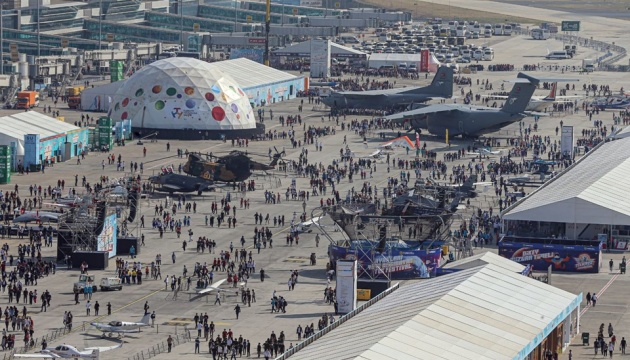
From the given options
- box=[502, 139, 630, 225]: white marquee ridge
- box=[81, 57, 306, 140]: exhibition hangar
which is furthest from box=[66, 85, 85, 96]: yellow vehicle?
box=[502, 139, 630, 225]: white marquee ridge

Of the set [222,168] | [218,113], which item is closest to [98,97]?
[218,113]

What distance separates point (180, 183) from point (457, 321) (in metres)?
49.7

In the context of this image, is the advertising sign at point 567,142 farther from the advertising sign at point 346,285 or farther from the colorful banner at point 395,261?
the advertising sign at point 346,285

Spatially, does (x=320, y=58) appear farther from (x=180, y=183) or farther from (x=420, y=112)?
(x=180, y=183)

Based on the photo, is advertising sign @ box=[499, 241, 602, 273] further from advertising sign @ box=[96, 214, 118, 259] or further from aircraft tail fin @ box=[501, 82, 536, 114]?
aircraft tail fin @ box=[501, 82, 536, 114]

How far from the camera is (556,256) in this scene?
8731cm

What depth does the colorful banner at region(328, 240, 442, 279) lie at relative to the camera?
266ft

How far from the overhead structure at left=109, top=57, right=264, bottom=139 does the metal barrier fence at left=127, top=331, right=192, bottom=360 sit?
65931 millimetres

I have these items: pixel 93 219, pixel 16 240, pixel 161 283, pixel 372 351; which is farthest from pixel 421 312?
pixel 16 240

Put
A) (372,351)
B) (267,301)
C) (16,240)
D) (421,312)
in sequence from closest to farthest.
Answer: (372,351) → (421,312) → (267,301) → (16,240)

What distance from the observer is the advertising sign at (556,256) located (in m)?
86.9

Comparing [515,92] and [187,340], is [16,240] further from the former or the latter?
[515,92]

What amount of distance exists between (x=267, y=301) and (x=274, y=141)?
6092 centimetres

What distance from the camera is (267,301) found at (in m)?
78.1
